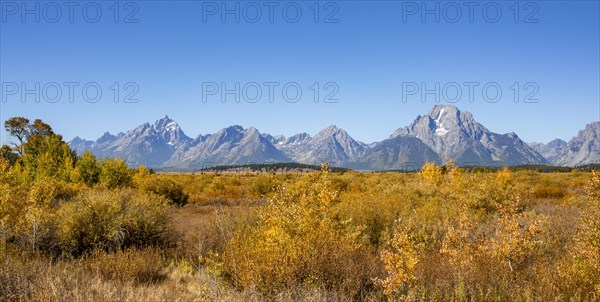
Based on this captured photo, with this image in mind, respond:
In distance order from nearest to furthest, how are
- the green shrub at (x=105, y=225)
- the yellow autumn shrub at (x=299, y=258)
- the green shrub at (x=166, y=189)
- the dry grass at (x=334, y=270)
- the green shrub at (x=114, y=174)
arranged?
1. the dry grass at (x=334, y=270)
2. the yellow autumn shrub at (x=299, y=258)
3. the green shrub at (x=105, y=225)
4. the green shrub at (x=166, y=189)
5. the green shrub at (x=114, y=174)

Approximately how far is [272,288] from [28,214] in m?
7.75

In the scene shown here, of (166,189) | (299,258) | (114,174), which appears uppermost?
(114,174)

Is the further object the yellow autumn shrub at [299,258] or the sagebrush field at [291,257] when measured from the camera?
the yellow autumn shrub at [299,258]

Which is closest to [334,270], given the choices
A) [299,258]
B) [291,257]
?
[299,258]

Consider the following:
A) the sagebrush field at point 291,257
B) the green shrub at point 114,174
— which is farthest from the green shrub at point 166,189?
the sagebrush field at point 291,257

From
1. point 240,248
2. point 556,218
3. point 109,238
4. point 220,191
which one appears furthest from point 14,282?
point 220,191

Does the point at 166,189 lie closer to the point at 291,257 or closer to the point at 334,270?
the point at 291,257

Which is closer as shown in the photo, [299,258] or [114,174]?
[299,258]

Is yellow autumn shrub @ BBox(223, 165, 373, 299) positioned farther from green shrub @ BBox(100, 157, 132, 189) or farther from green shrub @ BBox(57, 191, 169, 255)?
green shrub @ BBox(100, 157, 132, 189)

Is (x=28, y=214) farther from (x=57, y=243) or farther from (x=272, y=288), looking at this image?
(x=272, y=288)

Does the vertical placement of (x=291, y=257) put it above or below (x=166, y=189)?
above

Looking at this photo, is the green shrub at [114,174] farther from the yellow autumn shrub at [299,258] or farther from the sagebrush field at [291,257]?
the yellow autumn shrub at [299,258]

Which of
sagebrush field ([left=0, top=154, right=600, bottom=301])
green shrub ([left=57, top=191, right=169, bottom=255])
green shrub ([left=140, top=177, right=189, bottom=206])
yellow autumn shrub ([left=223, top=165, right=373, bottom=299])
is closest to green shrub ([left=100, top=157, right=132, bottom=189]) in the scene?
green shrub ([left=140, top=177, right=189, bottom=206])

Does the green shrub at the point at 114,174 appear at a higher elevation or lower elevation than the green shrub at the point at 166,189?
higher
